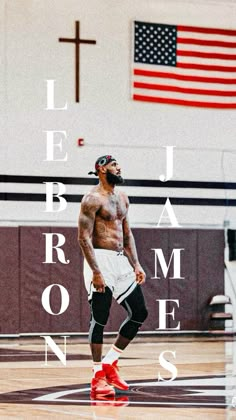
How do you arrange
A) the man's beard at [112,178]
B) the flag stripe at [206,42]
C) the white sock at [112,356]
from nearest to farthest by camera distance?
the white sock at [112,356], the man's beard at [112,178], the flag stripe at [206,42]

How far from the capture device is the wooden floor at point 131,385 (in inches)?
339

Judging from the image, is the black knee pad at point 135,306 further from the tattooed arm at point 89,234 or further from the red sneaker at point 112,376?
the red sneaker at point 112,376

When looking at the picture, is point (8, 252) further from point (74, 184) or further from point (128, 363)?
point (128, 363)

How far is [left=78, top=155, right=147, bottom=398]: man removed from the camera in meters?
9.98

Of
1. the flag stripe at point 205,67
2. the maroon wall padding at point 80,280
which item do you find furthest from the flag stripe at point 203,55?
the maroon wall padding at point 80,280

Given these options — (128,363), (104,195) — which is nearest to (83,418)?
(104,195)

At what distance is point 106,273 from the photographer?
10.1 meters

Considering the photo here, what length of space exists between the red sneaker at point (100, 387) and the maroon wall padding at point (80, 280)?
8932mm

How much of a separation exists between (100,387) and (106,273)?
1025 mm

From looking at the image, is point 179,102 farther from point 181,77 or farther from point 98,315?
point 98,315

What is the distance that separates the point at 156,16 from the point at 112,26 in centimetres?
88

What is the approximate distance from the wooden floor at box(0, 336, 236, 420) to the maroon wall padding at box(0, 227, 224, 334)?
678 millimetres

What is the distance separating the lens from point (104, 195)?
1037 centimetres

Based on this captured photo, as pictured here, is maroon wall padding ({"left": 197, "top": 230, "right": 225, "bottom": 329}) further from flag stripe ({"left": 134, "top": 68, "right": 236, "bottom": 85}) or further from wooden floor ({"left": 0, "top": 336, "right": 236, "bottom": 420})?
flag stripe ({"left": 134, "top": 68, "right": 236, "bottom": 85})
